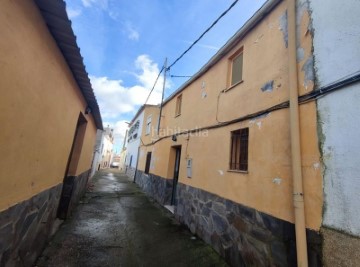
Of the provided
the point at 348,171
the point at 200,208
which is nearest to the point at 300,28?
the point at 348,171

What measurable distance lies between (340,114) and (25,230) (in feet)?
15.0

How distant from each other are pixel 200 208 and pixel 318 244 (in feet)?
10.8


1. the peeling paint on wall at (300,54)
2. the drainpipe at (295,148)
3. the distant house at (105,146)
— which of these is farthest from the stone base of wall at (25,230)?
the distant house at (105,146)

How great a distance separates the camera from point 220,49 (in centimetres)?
560

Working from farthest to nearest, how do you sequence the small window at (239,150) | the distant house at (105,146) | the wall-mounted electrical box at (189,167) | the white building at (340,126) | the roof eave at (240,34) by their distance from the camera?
the distant house at (105,146)
the wall-mounted electrical box at (189,167)
the small window at (239,150)
the roof eave at (240,34)
the white building at (340,126)

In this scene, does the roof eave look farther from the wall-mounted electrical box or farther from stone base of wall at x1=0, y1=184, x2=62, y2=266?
stone base of wall at x1=0, y1=184, x2=62, y2=266

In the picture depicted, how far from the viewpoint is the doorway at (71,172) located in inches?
221

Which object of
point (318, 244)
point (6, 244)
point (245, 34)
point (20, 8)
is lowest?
point (6, 244)

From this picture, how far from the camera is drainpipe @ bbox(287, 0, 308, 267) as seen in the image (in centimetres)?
255

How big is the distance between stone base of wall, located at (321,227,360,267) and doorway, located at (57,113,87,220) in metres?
5.80

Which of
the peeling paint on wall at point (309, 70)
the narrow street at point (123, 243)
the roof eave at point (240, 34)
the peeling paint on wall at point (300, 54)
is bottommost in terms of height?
the narrow street at point (123, 243)

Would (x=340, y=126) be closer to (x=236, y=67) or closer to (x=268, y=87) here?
(x=268, y=87)

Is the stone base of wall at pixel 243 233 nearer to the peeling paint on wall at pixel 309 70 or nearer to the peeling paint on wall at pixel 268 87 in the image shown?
the peeling paint on wall at pixel 309 70

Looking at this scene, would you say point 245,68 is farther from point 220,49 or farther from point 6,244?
point 6,244
